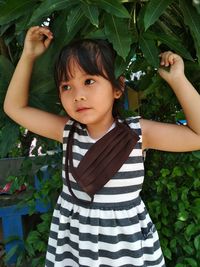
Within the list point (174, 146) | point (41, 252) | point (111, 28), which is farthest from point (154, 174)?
point (111, 28)

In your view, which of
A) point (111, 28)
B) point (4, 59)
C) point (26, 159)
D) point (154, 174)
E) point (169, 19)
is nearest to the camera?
point (111, 28)

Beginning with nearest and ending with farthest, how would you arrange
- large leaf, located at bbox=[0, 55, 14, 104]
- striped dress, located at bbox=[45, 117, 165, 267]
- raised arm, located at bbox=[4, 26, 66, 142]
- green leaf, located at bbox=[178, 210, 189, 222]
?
striped dress, located at bbox=[45, 117, 165, 267] → raised arm, located at bbox=[4, 26, 66, 142] → large leaf, located at bbox=[0, 55, 14, 104] → green leaf, located at bbox=[178, 210, 189, 222]

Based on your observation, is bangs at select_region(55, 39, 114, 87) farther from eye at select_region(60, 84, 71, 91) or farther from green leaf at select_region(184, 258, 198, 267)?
green leaf at select_region(184, 258, 198, 267)

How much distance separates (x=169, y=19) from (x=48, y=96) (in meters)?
0.56

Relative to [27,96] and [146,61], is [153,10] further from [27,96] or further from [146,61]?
[27,96]

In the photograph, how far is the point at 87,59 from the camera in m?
1.43

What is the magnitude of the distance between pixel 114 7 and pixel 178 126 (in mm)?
444

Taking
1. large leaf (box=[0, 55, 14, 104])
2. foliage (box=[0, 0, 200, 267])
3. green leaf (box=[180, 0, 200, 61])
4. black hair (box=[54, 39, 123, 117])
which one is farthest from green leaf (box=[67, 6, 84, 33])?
large leaf (box=[0, 55, 14, 104])

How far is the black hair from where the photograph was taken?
4.71 feet

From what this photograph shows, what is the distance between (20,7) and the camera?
1.45 metres

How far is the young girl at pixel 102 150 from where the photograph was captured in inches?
56.4

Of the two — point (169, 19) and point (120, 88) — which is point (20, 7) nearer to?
point (120, 88)

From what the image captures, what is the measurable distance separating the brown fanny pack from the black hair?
18 centimetres

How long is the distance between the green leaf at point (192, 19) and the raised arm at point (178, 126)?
9 centimetres
